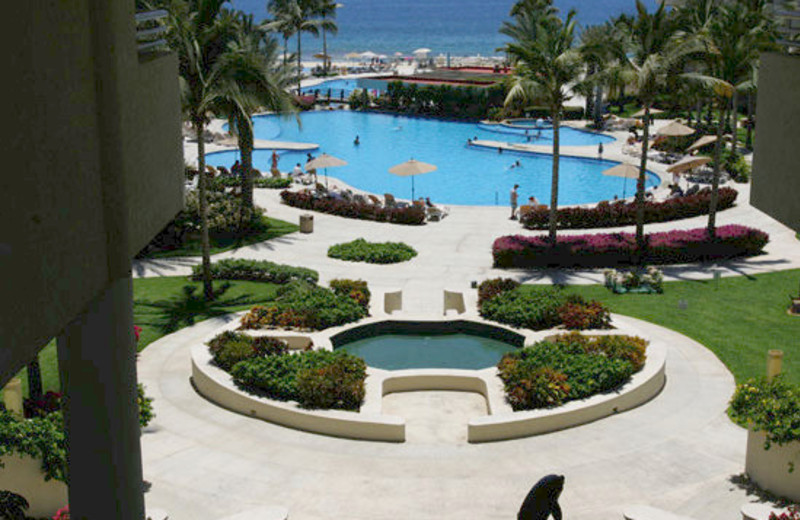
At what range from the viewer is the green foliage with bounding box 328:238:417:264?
31.0 m

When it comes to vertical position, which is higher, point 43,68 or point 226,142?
point 43,68

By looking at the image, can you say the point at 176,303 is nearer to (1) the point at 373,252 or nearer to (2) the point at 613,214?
(1) the point at 373,252

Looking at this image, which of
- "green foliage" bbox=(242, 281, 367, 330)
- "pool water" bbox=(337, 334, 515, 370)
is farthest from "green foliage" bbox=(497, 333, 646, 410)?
"green foliage" bbox=(242, 281, 367, 330)

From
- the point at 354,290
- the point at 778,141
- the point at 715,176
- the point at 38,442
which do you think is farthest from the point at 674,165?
the point at 38,442

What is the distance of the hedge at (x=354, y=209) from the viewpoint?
36719 mm

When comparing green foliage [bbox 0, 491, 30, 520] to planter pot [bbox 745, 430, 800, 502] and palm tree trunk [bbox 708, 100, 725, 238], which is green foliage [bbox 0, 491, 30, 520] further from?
palm tree trunk [bbox 708, 100, 725, 238]

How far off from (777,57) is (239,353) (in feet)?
42.8

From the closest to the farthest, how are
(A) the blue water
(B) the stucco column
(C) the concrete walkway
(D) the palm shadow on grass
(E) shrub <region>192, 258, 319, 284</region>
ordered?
(B) the stucco column → (C) the concrete walkway → (D) the palm shadow on grass → (E) shrub <region>192, 258, 319, 284</region> → (A) the blue water

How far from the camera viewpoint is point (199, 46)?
80.4 ft

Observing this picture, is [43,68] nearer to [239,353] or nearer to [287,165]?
[239,353]

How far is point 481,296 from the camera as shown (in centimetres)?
2425

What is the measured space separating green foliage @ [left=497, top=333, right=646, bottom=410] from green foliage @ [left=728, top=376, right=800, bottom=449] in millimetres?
3636

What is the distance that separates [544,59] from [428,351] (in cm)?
1139

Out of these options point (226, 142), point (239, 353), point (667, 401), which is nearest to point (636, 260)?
point (667, 401)
